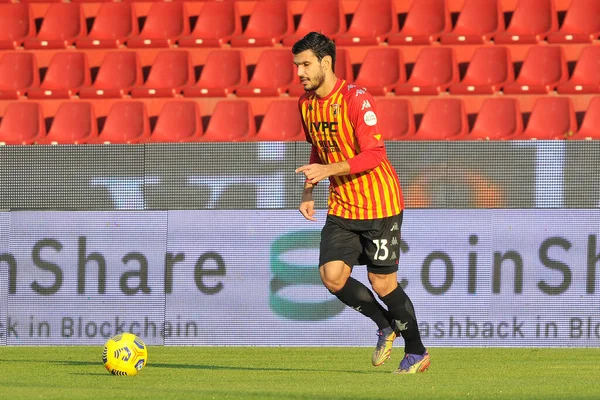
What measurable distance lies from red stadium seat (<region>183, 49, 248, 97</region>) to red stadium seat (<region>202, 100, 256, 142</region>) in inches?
23.3

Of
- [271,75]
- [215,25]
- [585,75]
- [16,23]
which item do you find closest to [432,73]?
[585,75]

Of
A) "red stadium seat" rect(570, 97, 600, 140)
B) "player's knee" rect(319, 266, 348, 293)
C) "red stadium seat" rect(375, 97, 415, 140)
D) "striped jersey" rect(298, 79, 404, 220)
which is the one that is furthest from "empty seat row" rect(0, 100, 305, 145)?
"player's knee" rect(319, 266, 348, 293)

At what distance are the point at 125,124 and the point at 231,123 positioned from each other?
3.89 feet

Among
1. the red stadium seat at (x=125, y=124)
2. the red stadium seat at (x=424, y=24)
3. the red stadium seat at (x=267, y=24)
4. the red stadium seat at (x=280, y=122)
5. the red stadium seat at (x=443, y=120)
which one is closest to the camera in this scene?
the red stadium seat at (x=443, y=120)

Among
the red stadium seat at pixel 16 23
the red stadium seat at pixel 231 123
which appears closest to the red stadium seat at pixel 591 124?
the red stadium seat at pixel 231 123

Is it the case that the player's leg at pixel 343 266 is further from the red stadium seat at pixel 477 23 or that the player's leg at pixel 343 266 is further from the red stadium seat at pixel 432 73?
the red stadium seat at pixel 477 23

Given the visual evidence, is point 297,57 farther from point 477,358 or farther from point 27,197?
point 27,197

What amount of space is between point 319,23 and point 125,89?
2.39m

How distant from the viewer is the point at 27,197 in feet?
33.7

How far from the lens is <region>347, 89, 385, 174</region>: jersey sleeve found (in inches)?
242

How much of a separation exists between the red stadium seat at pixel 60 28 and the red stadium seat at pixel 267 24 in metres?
2.00

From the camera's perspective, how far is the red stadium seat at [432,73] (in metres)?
12.0

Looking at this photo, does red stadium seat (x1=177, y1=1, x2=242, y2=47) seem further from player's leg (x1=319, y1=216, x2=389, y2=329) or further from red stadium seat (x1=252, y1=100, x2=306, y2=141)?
player's leg (x1=319, y1=216, x2=389, y2=329)

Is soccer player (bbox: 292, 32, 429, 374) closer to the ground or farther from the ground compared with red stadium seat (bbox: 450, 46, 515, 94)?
closer to the ground
